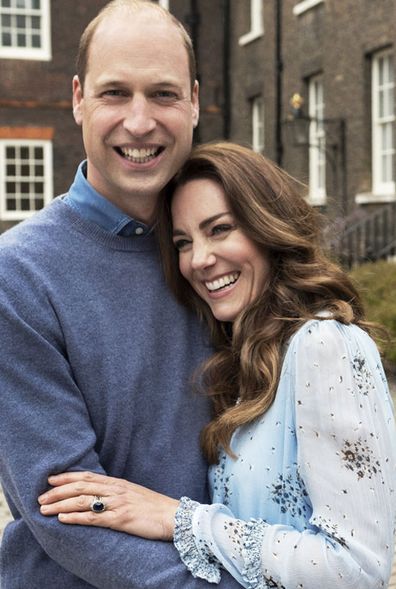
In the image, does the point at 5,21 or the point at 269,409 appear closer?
the point at 269,409

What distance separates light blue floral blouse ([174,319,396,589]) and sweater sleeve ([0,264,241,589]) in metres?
0.10

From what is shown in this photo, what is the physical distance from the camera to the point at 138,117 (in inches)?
81.4

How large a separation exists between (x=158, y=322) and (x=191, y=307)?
15 cm

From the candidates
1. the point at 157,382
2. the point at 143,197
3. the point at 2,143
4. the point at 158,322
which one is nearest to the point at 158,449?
the point at 157,382

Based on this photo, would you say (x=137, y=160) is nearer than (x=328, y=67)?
Yes

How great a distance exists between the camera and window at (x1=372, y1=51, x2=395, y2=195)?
1597cm

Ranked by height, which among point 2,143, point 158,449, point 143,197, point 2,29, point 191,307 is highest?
point 2,29

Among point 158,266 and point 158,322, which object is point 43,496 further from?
point 158,266

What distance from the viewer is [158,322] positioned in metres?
2.10

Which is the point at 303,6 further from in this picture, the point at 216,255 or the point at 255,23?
the point at 216,255

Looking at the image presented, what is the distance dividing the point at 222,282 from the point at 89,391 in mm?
438

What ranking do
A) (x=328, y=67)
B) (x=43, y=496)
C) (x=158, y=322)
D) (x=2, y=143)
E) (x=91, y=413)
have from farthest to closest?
1. (x=2, y=143)
2. (x=328, y=67)
3. (x=158, y=322)
4. (x=91, y=413)
5. (x=43, y=496)

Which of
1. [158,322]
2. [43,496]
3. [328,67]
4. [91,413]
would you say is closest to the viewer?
[43,496]

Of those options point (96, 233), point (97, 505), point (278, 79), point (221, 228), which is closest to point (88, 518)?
point (97, 505)
